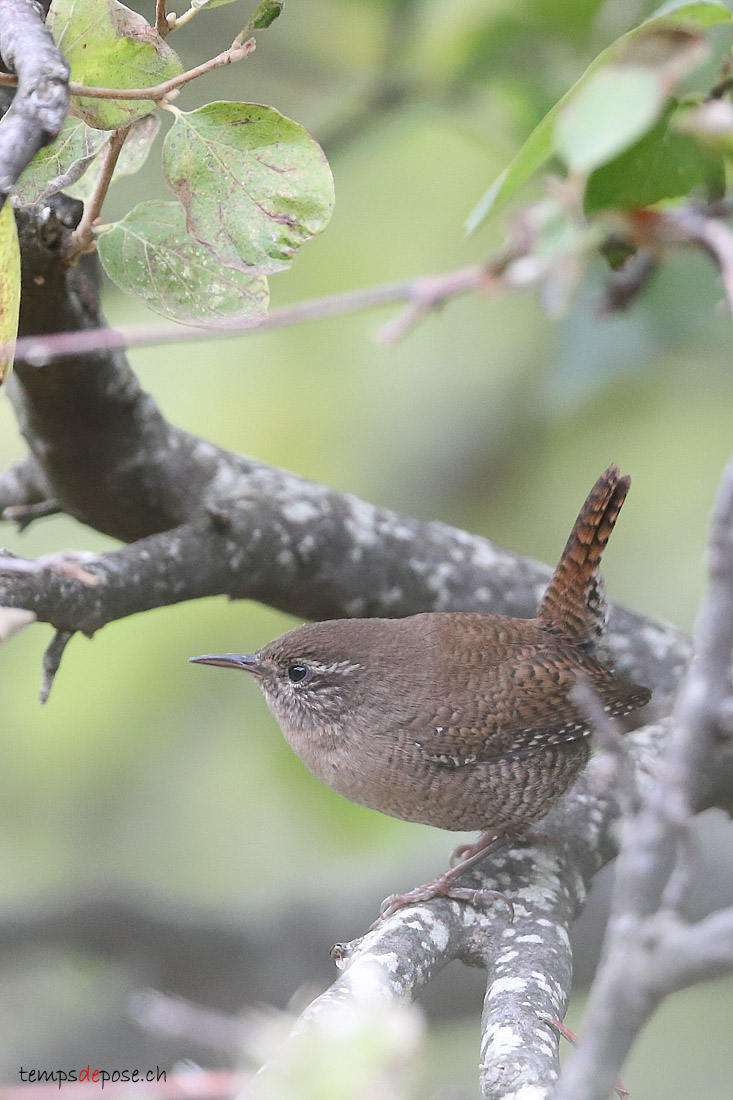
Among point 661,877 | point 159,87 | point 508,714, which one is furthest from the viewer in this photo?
point 508,714

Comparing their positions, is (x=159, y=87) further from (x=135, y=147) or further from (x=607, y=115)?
(x=607, y=115)

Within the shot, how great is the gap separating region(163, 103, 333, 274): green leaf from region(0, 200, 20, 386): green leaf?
0.26 m

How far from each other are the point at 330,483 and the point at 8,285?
316 centimetres

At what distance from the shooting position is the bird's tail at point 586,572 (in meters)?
2.32

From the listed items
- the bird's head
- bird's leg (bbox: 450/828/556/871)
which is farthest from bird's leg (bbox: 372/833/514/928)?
the bird's head

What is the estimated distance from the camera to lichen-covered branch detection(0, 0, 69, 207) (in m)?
1.01

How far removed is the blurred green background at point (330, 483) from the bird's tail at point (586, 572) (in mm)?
1173

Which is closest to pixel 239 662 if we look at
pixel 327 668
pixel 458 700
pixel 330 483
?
pixel 327 668

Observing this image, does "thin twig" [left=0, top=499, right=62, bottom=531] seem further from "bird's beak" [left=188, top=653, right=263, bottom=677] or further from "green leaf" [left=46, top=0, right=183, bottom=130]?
"green leaf" [left=46, top=0, right=183, bottom=130]

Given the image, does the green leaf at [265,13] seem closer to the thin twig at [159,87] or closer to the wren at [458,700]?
the thin twig at [159,87]

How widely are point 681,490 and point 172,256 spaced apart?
3.01 meters

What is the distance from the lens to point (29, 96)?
106cm

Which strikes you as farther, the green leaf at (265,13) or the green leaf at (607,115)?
the green leaf at (265,13)

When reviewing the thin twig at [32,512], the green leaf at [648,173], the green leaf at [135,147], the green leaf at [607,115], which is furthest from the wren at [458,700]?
the green leaf at [607,115]
